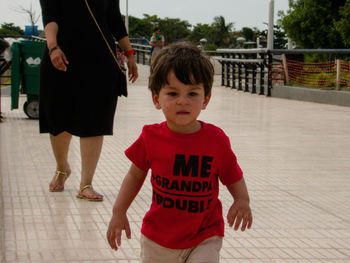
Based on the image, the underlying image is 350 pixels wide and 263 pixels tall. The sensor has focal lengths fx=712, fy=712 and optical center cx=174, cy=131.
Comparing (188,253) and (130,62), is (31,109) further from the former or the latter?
(188,253)

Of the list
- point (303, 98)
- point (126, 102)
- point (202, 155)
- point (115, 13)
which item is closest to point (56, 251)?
point (202, 155)

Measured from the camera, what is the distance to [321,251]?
150 inches

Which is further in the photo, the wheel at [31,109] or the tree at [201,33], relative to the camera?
the tree at [201,33]

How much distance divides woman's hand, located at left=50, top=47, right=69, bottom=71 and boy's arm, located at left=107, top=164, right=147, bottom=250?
212 centimetres

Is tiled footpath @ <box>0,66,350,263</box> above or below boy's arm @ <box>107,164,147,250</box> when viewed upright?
below

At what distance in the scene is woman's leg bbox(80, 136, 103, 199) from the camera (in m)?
4.79

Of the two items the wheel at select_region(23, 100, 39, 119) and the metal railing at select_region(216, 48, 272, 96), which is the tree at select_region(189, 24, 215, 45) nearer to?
the metal railing at select_region(216, 48, 272, 96)

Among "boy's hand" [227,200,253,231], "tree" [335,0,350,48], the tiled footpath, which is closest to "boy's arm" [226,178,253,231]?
"boy's hand" [227,200,253,231]

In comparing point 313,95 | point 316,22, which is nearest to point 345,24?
point 316,22

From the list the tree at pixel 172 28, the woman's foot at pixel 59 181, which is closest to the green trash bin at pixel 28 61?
the woman's foot at pixel 59 181

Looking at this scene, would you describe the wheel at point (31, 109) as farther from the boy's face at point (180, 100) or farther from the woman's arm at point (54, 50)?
the boy's face at point (180, 100)

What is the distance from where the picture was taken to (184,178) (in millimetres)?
2432

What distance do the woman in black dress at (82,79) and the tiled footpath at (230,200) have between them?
0.48 meters

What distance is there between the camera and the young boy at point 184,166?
242 centimetres
